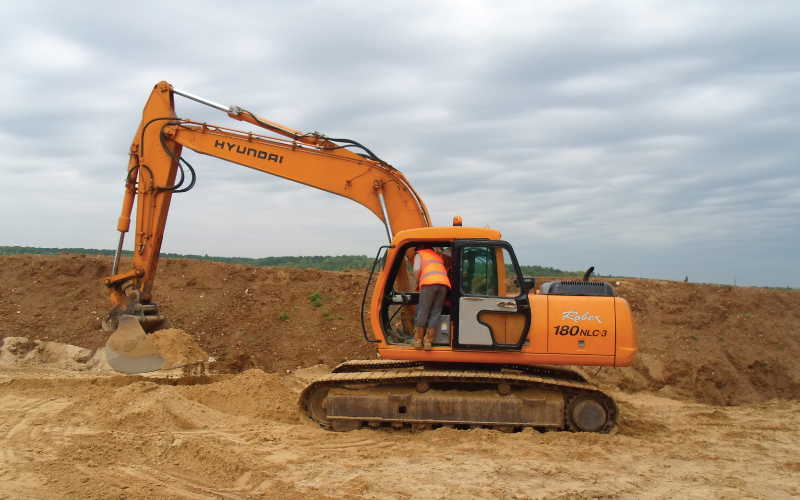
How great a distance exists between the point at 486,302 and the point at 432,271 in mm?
770

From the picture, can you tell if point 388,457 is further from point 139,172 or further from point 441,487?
point 139,172

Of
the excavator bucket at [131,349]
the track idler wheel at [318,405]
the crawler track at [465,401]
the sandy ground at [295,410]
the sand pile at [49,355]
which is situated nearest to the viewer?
the sandy ground at [295,410]

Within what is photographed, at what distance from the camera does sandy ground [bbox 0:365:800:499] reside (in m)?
5.27

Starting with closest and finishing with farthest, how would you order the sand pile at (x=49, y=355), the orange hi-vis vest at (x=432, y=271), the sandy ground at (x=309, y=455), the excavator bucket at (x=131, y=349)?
the sandy ground at (x=309, y=455)
the orange hi-vis vest at (x=432, y=271)
the excavator bucket at (x=131, y=349)
the sand pile at (x=49, y=355)

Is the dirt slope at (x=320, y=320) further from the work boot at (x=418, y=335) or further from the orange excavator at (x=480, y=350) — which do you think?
the work boot at (x=418, y=335)

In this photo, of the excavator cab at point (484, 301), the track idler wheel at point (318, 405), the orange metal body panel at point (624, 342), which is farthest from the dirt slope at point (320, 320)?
the excavator cab at point (484, 301)

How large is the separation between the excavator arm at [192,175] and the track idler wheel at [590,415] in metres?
3.15

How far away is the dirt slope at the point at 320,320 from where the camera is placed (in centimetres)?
1232

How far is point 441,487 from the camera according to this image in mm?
5340

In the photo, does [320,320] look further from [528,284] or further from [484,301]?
[528,284]

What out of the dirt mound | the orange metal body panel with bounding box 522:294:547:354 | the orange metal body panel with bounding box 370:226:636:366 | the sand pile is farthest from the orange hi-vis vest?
the sand pile

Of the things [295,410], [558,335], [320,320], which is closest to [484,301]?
[558,335]

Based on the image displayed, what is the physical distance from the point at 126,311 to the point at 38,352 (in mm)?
4951

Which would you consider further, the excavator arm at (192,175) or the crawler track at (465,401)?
the excavator arm at (192,175)
